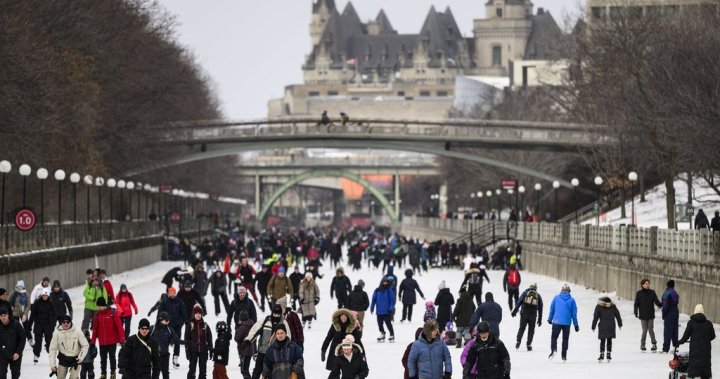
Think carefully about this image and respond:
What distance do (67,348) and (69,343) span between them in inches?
2.8

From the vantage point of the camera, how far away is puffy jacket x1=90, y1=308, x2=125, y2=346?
26.9 metres

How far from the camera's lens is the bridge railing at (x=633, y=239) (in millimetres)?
39969

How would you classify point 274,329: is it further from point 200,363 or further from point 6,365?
point 6,365

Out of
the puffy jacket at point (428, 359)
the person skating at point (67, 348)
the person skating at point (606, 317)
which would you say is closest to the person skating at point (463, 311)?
the person skating at point (606, 317)

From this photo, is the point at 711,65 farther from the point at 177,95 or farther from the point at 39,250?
the point at 177,95

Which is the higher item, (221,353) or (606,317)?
(606,317)

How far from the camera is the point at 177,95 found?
3408 inches

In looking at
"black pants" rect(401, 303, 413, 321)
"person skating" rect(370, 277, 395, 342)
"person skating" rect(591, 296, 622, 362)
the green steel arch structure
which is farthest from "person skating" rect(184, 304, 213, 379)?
the green steel arch structure

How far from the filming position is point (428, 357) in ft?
70.9

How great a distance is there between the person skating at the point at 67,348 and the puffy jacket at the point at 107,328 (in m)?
1.67

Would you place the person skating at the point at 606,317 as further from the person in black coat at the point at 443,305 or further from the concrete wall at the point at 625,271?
the concrete wall at the point at 625,271

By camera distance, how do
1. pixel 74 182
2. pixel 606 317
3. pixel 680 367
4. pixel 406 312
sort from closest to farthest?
pixel 680 367
pixel 606 317
pixel 406 312
pixel 74 182

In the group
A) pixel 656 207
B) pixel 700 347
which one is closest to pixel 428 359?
pixel 700 347

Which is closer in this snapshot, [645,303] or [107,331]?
[107,331]
